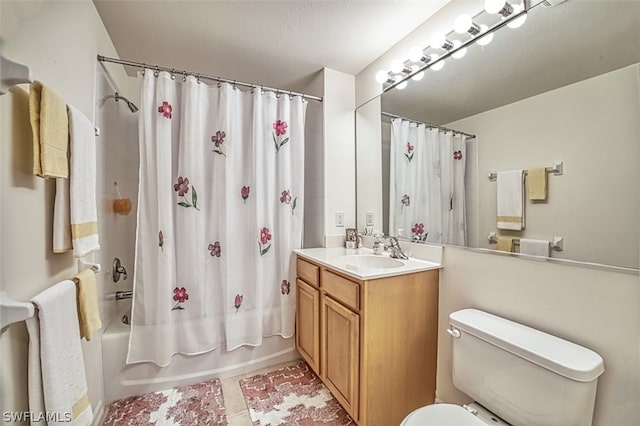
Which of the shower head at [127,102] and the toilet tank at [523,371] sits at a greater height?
the shower head at [127,102]

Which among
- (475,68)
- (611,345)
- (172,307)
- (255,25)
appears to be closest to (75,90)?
(255,25)

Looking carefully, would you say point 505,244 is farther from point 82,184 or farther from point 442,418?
point 82,184

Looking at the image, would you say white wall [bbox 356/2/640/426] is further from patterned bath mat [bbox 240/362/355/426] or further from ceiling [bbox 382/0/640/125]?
patterned bath mat [bbox 240/362/355/426]

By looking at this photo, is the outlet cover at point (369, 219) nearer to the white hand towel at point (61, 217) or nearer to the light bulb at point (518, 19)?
the light bulb at point (518, 19)

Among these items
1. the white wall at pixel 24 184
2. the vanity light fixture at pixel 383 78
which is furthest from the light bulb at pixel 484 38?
the white wall at pixel 24 184

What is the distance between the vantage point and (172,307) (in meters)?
1.64

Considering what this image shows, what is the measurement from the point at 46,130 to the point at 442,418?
5.61 feet

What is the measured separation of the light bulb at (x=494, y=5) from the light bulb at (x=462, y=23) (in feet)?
0.28

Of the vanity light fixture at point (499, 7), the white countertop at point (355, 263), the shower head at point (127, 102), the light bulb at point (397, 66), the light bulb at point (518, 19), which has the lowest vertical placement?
the white countertop at point (355, 263)

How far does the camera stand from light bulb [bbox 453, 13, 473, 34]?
4.09ft

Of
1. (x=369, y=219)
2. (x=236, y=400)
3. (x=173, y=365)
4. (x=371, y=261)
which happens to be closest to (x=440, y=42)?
(x=369, y=219)

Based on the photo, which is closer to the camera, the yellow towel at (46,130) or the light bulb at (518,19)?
the yellow towel at (46,130)

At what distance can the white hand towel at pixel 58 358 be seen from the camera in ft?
2.54

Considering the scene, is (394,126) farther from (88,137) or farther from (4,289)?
(4,289)
